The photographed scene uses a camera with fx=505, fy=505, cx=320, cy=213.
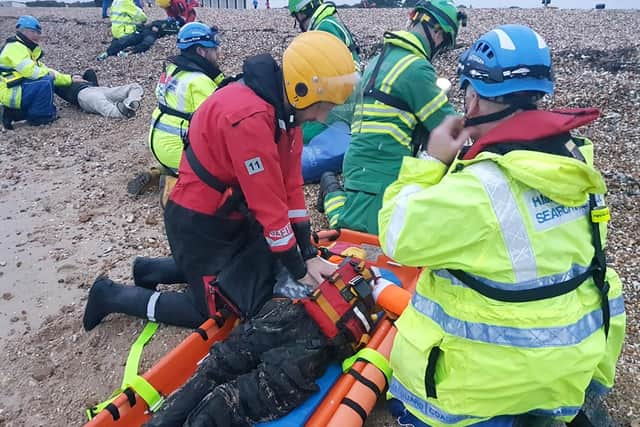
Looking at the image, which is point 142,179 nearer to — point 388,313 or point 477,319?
point 388,313

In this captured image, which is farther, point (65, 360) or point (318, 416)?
point (65, 360)

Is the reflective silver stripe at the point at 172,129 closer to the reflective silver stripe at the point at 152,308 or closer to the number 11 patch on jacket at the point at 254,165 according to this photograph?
the reflective silver stripe at the point at 152,308

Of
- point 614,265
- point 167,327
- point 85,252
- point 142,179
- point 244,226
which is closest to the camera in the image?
point 244,226

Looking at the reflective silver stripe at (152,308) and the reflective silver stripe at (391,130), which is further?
the reflective silver stripe at (391,130)

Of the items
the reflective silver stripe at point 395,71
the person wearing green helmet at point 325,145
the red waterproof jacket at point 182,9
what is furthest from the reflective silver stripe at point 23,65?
the reflective silver stripe at point 395,71

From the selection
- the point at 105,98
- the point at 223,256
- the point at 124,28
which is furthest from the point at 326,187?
the point at 124,28

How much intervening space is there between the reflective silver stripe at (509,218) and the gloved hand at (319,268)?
1420 millimetres

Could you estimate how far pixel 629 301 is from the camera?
11.1 feet

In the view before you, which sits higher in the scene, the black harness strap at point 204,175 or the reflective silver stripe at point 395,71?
the reflective silver stripe at point 395,71

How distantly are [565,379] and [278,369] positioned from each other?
1.25 m

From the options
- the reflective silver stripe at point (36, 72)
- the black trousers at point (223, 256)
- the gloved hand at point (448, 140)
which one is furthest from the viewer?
the reflective silver stripe at point (36, 72)

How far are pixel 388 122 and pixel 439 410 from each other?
2406 millimetres

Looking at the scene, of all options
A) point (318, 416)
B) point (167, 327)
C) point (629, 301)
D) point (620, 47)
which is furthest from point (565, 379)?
point (620, 47)

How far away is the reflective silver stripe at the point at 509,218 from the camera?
67.4 inches
